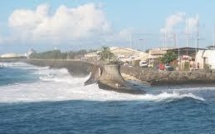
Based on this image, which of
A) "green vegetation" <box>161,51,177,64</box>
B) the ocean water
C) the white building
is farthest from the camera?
Result: "green vegetation" <box>161,51,177,64</box>

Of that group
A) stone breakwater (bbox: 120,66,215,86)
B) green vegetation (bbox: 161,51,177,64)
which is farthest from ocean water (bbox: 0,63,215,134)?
green vegetation (bbox: 161,51,177,64)

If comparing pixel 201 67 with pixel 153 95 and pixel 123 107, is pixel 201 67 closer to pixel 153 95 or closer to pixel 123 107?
pixel 153 95

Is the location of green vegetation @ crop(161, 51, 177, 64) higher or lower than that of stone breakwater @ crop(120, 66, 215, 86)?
higher

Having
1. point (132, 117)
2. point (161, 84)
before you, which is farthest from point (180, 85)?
point (132, 117)

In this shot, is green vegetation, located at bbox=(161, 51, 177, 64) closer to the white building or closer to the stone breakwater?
the white building

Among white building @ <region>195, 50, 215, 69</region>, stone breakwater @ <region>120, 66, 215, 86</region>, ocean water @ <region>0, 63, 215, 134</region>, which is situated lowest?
ocean water @ <region>0, 63, 215, 134</region>

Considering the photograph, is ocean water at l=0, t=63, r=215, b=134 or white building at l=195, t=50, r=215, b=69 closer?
ocean water at l=0, t=63, r=215, b=134

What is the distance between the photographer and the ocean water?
27172 mm

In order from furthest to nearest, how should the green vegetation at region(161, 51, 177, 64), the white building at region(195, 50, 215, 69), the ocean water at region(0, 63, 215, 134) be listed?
the green vegetation at region(161, 51, 177, 64) → the white building at region(195, 50, 215, 69) → the ocean water at region(0, 63, 215, 134)

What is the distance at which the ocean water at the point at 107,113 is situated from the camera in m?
27.2

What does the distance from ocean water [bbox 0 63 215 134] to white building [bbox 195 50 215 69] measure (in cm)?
→ 2495

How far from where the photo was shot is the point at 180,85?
189 ft

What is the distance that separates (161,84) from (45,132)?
1337 inches

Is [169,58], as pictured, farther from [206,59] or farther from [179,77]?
[179,77]
